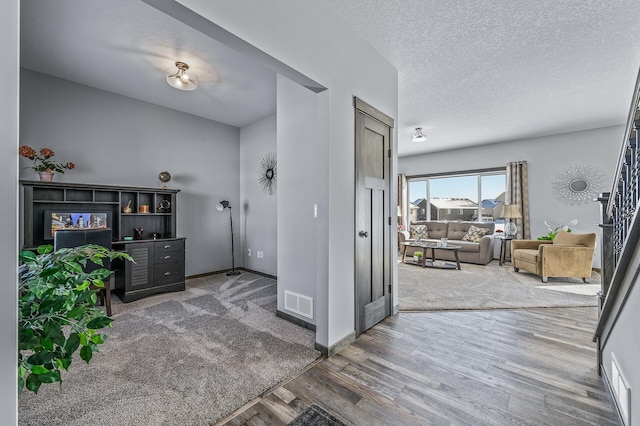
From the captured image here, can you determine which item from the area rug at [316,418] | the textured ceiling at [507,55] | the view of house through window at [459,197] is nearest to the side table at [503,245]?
the view of house through window at [459,197]

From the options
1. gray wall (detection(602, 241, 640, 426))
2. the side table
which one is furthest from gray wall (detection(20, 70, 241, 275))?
the side table

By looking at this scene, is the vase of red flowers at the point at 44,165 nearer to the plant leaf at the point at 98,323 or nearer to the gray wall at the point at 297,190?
the gray wall at the point at 297,190

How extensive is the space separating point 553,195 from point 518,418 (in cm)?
581

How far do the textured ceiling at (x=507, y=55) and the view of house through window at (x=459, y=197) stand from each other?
217 centimetres

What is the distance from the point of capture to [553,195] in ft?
18.8

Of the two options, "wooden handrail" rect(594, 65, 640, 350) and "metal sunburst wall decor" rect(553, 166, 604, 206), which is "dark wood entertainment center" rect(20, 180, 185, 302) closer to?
"wooden handrail" rect(594, 65, 640, 350)

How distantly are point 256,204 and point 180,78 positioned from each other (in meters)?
2.46

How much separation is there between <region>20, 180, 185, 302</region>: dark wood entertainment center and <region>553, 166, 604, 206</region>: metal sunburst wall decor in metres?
7.14

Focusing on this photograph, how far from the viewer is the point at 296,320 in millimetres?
2795

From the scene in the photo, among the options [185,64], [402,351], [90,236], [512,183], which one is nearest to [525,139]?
[512,183]

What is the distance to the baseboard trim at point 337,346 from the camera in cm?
216

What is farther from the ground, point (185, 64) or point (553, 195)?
point (185, 64)

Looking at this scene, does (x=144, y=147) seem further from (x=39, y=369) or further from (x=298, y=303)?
(x=39, y=369)

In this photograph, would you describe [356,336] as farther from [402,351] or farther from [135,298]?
[135,298]
